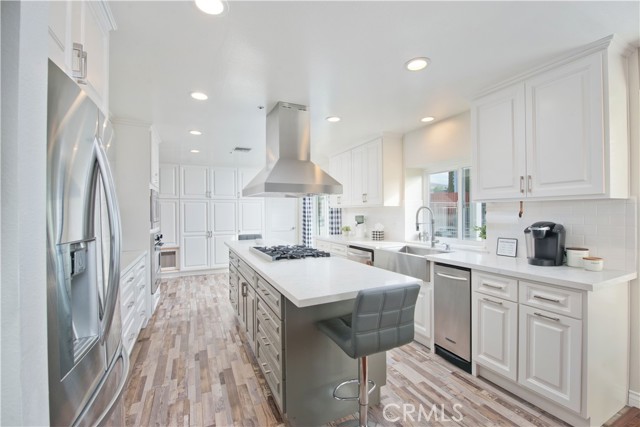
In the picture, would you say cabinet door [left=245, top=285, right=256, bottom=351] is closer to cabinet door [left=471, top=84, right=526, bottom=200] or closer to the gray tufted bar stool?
the gray tufted bar stool

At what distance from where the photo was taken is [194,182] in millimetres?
6051

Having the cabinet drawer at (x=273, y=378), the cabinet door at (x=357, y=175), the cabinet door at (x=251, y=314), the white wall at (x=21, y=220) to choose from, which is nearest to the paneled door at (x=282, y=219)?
the cabinet door at (x=357, y=175)

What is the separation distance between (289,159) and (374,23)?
1466 millimetres

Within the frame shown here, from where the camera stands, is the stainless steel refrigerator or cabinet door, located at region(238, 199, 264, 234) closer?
the stainless steel refrigerator

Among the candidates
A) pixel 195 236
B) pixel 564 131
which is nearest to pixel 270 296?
pixel 564 131

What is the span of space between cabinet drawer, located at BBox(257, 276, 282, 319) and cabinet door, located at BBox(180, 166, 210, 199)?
4491 millimetres

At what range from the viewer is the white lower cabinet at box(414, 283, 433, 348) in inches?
106

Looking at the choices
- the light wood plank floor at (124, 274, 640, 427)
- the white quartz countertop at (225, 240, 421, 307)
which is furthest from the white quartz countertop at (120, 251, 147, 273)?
the white quartz countertop at (225, 240, 421, 307)

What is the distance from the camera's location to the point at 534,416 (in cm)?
186

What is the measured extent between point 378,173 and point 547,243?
7.19 ft

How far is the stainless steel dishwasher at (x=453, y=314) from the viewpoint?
7.70 ft

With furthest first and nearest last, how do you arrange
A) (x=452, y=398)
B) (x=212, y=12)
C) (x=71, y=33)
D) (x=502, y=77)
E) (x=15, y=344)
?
(x=502, y=77), (x=452, y=398), (x=212, y=12), (x=71, y=33), (x=15, y=344)

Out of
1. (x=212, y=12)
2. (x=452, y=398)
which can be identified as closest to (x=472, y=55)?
(x=212, y=12)

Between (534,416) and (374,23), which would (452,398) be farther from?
(374,23)
